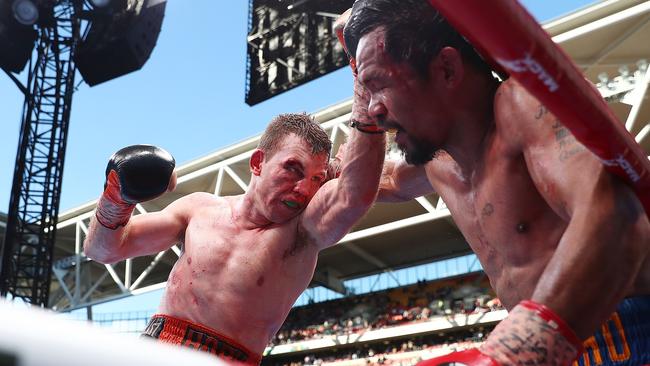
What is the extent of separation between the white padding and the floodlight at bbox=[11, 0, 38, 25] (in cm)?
1429

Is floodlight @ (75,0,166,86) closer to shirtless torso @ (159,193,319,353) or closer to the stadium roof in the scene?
the stadium roof

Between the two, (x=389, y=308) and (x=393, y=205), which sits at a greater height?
(x=393, y=205)

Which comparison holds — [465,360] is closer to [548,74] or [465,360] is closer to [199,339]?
[548,74]

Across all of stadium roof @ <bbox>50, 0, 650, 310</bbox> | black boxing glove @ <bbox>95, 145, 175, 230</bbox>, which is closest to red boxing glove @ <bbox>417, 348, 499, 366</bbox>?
black boxing glove @ <bbox>95, 145, 175, 230</bbox>

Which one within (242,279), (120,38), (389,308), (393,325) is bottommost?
(242,279)

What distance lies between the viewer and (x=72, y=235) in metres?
20.9

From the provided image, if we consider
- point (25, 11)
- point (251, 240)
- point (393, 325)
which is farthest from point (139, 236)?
point (393, 325)

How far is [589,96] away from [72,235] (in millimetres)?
21623

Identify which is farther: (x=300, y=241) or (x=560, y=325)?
(x=300, y=241)

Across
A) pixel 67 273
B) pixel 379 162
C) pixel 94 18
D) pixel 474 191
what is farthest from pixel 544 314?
pixel 67 273

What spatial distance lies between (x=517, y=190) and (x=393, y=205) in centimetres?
1400

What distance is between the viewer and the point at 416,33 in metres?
1.76

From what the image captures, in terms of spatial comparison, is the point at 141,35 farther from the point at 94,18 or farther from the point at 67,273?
the point at 67,273

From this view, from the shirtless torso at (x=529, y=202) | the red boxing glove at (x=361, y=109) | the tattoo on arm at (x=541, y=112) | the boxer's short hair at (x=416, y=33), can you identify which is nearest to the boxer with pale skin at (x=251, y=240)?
the red boxing glove at (x=361, y=109)
